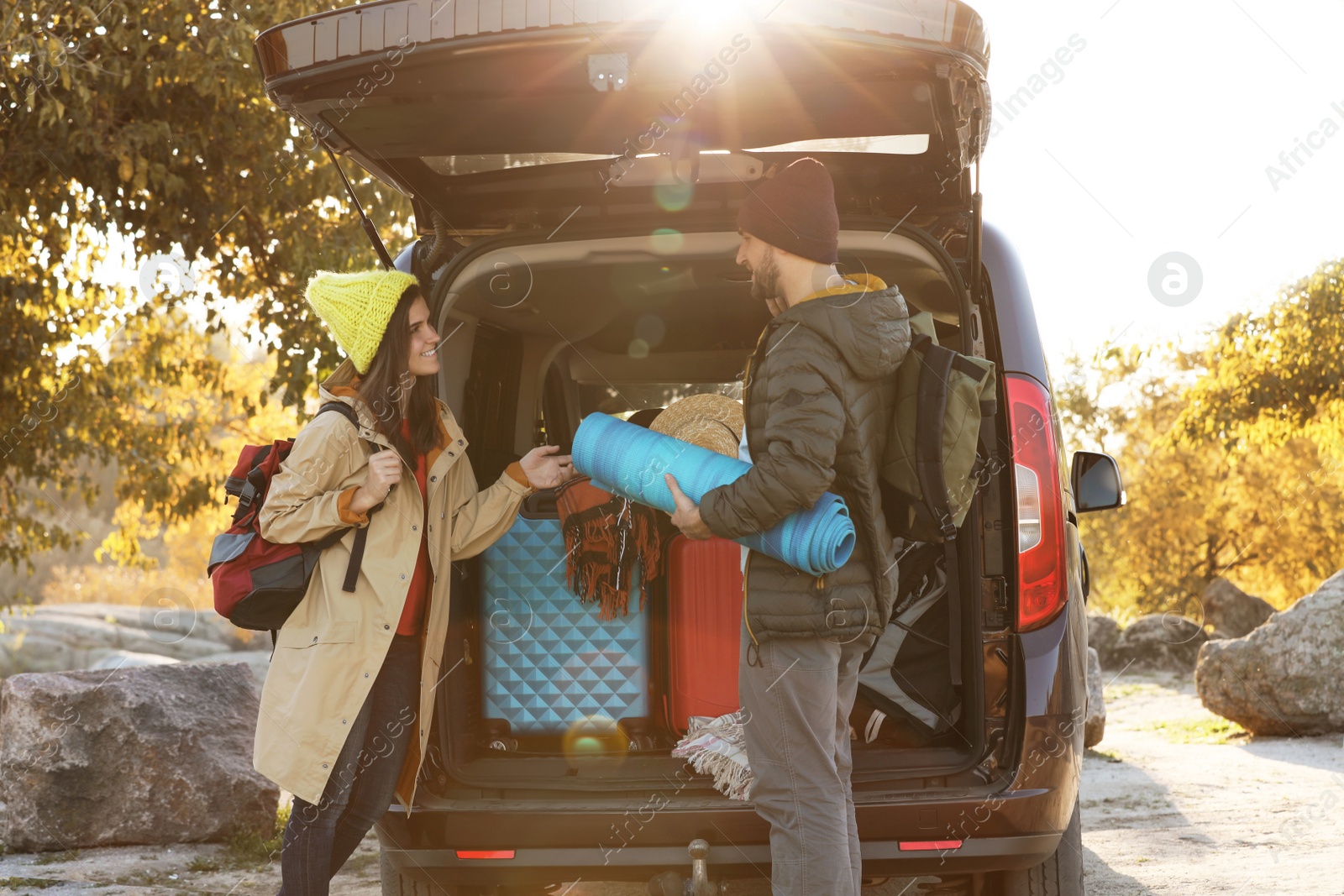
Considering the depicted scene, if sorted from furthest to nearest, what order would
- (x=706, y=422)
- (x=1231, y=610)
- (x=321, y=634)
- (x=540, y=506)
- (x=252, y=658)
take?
1. (x=252, y=658)
2. (x=1231, y=610)
3. (x=540, y=506)
4. (x=706, y=422)
5. (x=321, y=634)

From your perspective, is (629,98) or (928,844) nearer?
(928,844)

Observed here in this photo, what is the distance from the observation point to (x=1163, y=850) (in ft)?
16.3

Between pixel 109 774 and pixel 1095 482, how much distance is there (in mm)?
4350

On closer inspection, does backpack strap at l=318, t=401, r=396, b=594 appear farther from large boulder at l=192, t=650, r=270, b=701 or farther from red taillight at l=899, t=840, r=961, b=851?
large boulder at l=192, t=650, r=270, b=701

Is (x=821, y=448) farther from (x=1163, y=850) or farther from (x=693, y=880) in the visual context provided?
(x=1163, y=850)

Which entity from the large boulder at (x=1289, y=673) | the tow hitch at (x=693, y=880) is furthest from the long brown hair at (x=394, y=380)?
the large boulder at (x=1289, y=673)

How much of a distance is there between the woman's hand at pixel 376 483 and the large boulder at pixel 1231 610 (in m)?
→ 13.2

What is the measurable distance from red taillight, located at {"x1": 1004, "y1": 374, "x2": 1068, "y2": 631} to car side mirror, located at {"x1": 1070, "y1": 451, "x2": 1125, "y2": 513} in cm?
66

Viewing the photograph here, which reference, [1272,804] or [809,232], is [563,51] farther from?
[1272,804]

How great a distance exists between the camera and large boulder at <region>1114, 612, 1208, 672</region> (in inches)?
497

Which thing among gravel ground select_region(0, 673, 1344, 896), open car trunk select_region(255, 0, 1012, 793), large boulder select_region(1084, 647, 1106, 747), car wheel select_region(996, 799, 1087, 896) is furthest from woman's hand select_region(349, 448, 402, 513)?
large boulder select_region(1084, 647, 1106, 747)

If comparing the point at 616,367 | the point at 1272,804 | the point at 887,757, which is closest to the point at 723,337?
the point at 616,367

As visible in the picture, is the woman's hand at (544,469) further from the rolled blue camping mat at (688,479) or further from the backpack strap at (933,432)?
the backpack strap at (933,432)

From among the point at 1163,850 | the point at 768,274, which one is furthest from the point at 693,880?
the point at 1163,850
